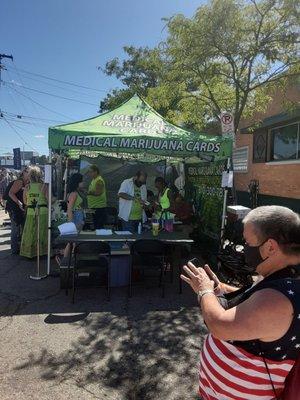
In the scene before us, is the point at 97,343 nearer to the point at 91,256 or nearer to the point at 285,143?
the point at 91,256

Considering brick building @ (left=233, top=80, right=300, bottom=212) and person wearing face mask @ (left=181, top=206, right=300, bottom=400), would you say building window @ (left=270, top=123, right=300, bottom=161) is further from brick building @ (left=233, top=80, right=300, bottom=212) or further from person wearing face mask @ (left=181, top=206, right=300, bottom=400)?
person wearing face mask @ (left=181, top=206, right=300, bottom=400)

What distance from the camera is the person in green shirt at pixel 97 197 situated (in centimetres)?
852

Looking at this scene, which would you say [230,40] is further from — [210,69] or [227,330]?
[227,330]

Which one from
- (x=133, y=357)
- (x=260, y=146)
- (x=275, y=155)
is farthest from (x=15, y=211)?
(x=260, y=146)

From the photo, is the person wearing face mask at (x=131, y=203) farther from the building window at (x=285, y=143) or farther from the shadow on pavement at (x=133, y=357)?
the building window at (x=285, y=143)

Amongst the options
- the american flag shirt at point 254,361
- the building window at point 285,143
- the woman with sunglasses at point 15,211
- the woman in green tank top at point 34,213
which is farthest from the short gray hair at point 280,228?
the building window at point 285,143

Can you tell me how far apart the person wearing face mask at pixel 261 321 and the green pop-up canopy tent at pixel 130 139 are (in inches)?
198

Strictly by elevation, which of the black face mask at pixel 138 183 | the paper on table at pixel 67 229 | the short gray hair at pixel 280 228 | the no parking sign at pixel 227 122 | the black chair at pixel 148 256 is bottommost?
the black chair at pixel 148 256

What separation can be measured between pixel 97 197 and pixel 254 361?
7.31m

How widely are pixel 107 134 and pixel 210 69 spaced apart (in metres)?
3.27

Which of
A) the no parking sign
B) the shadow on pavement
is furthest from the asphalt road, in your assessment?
the no parking sign

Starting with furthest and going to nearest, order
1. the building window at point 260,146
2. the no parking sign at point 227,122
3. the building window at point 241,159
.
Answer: the building window at point 241,159
the building window at point 260,146
the no parking sign at point 227,122

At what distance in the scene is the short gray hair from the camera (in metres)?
1.65

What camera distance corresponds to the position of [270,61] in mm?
8055
